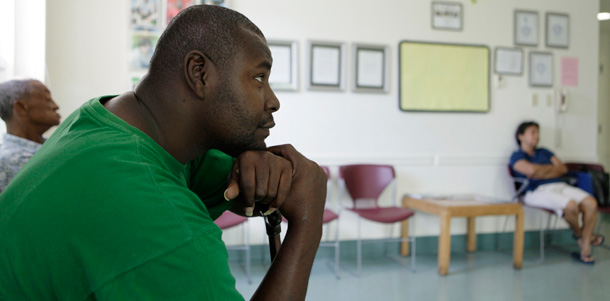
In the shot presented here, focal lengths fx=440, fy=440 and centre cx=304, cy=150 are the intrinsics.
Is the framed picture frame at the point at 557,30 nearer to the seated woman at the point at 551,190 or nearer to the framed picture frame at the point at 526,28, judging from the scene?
the framed picture frame at the point at 526,28

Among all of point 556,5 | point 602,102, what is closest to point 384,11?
point 556,5

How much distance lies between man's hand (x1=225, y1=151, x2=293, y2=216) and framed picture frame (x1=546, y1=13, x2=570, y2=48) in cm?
495

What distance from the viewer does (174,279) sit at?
1.77ft

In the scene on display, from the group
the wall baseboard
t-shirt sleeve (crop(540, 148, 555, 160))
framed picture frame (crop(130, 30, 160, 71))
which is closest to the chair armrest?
t-shirt sleeve (crop(540, 148, 555, 160))

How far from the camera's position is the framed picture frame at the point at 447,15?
14.5 ft

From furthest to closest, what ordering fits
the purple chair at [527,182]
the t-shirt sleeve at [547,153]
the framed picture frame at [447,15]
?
1. the t-shirt sleeve at [547,153]
2. the framed picture frame at [447,15]
3. the purple chair at [527,182]

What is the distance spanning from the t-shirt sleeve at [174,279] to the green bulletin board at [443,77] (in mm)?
3981

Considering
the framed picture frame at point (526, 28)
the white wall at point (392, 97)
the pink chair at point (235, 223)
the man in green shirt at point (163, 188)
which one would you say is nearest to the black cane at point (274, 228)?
the man in green shirt at point (163, 188)

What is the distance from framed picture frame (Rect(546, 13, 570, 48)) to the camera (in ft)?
15.8

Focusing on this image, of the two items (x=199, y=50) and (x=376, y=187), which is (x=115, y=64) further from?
(x=199, y=50)

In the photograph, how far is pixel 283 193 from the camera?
2.76 ft

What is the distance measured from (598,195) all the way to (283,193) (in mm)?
4626

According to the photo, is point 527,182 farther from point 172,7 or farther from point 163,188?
point 163,188

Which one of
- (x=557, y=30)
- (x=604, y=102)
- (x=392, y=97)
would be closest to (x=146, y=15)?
(x=392, y=97)
